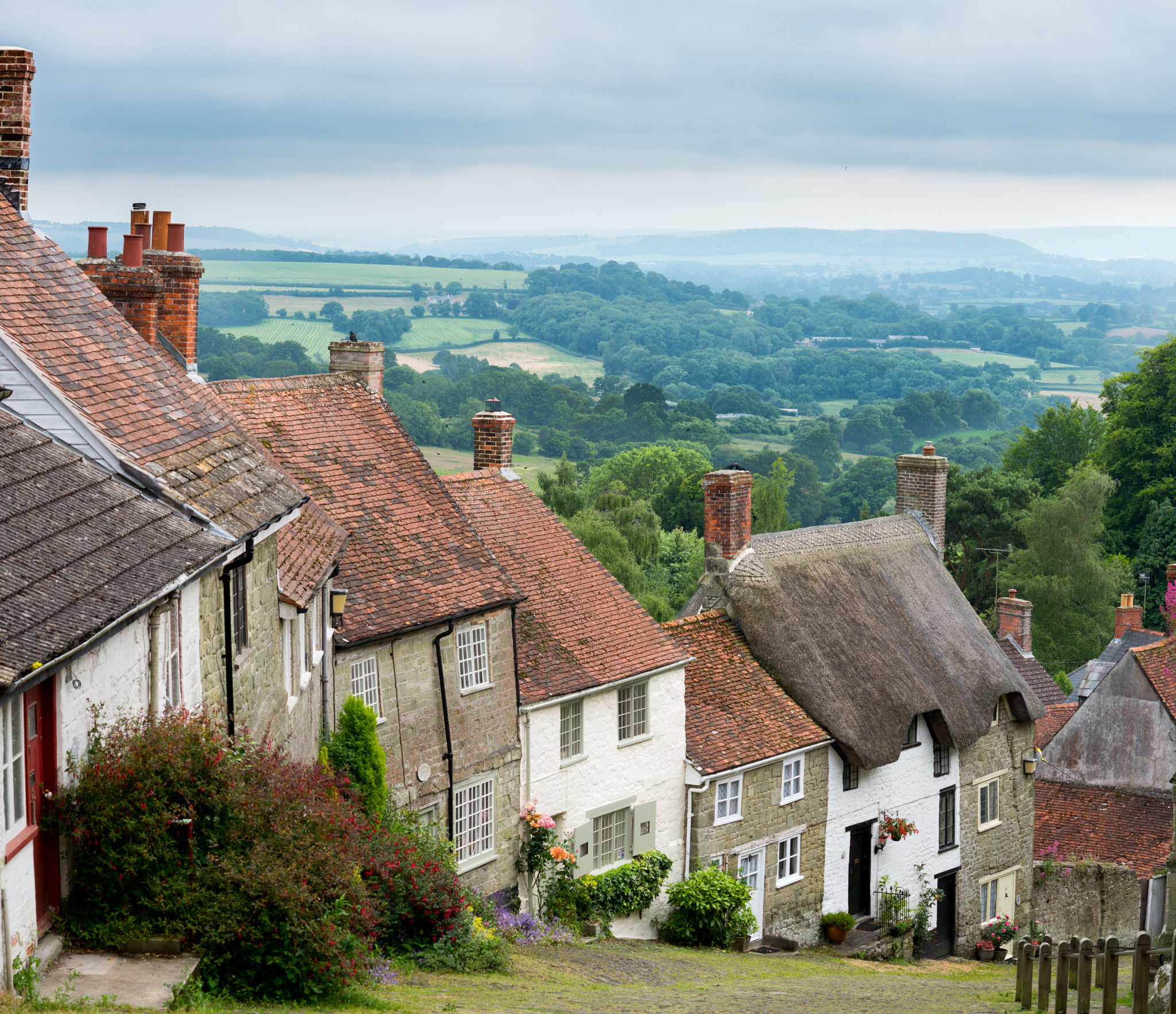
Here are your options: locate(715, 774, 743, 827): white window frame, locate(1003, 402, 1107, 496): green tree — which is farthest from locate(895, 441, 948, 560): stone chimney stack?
locate(1003, 402, 1107, 496): green tree

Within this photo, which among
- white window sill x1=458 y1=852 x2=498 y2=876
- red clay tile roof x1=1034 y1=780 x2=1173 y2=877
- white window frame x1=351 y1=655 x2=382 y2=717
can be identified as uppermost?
white window frame x1=351 y1=655 x2=382 y2=717

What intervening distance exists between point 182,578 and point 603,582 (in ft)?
53.5

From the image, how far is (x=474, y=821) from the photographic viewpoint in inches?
874

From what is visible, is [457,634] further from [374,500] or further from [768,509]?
[768,509]

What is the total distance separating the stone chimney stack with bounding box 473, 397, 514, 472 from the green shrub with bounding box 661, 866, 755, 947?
8634 millimetres

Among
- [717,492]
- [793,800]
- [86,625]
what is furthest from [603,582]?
[86,625]

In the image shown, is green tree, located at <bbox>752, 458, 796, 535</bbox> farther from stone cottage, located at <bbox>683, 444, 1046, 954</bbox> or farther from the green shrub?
the green shrub

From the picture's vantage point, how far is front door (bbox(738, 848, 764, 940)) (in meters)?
26.1

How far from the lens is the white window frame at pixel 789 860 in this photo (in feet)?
87.6

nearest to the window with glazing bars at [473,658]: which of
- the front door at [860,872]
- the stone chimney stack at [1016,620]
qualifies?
the front door at [860,872]

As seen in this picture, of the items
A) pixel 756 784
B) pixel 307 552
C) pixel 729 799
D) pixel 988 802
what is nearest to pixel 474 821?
pixel 729 799

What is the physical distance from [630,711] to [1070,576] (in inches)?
1847

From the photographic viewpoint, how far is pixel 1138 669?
34031 millimetres

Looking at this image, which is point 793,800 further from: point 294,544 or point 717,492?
point 294,544
